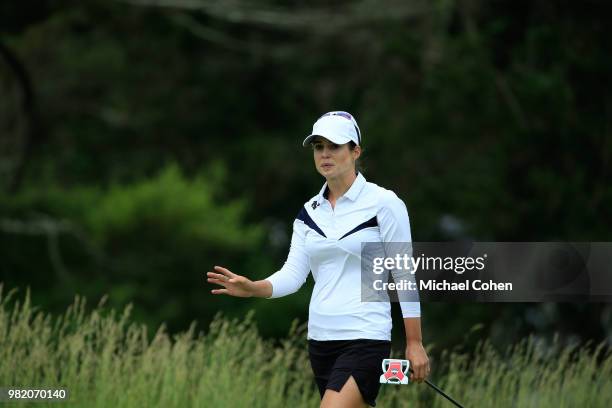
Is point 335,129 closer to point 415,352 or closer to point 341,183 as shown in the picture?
point 341,183

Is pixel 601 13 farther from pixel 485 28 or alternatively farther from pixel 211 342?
pixel 211 342

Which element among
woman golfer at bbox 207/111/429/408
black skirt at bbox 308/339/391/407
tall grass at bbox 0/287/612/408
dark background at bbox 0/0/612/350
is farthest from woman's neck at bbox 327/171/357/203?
dark background at bbox 0/0/612/350

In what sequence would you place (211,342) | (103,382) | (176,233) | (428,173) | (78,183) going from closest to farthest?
(103,382) < (211,342) < (428,173) < (176,233) < (78,183)

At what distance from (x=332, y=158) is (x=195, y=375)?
241 cm

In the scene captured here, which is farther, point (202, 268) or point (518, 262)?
point (202, 268)

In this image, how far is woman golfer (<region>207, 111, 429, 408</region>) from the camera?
16.6 feet

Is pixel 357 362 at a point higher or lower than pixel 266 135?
lower

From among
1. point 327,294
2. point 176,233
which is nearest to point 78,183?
point 176,233

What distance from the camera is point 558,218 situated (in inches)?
744

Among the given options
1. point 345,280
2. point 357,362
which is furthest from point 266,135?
point 357,362

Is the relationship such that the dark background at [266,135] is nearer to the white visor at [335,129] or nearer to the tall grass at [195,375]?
the tall grass at [195,375]

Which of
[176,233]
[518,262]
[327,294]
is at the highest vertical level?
[176,233]

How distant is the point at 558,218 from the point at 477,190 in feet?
5.05

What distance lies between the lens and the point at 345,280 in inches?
204
